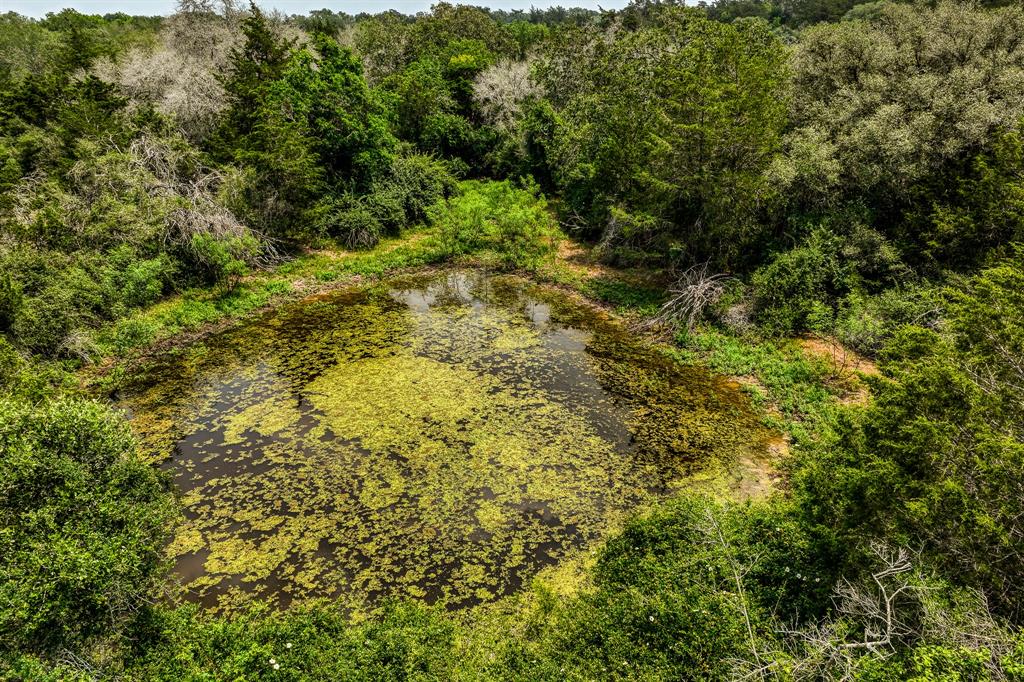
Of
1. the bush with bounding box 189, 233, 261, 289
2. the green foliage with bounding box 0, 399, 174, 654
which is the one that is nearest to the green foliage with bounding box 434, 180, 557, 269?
the bush with bounding box 189, 233, 261, 289

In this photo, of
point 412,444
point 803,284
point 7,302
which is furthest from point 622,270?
point 7,302

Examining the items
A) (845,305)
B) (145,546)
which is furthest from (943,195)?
(145,546)

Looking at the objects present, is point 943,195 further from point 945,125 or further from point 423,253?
point 423,253

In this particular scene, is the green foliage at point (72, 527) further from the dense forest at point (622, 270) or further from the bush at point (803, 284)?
the bush at point (803, 284)

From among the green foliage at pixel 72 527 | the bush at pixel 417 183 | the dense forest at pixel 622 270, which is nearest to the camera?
the green foliage at pixel 72 527

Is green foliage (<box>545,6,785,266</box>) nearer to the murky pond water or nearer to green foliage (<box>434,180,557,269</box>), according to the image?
green foliage (<box>434,180,557,269</box>)

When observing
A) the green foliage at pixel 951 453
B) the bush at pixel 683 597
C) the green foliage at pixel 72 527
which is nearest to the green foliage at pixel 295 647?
the green foliage at pixel 72 527
